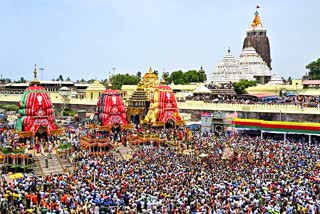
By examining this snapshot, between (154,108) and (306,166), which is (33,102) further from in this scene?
(306,166)

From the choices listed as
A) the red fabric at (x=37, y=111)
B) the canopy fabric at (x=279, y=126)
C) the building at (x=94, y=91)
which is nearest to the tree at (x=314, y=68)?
the building at (x=94, y=91)

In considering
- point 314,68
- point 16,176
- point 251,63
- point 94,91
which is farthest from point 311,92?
point 16,176

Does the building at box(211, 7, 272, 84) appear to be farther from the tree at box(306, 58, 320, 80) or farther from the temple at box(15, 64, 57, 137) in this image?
the temple at box(15, 64, 57, 137)

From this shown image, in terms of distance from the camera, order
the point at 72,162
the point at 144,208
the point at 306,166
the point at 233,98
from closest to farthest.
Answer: the point at 144,208, the point at 306,166, the point at 72,162, the point at 233,98

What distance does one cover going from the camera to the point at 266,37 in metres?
75.2

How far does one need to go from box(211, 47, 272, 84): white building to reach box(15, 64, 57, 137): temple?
1394 inches

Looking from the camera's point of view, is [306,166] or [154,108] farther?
[154,108]

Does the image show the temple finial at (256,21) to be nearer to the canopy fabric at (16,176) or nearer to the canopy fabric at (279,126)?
the canopy fabric at (279,126)

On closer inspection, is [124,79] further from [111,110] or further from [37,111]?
[37,111]

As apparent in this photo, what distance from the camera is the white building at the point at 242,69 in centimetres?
5966

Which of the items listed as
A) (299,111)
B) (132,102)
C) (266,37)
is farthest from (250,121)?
(266,37)

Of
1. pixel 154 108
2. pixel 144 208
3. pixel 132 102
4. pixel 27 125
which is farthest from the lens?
pixel 132 102

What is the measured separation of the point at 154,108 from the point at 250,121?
7.90m

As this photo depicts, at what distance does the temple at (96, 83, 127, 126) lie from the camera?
31.3 meters
